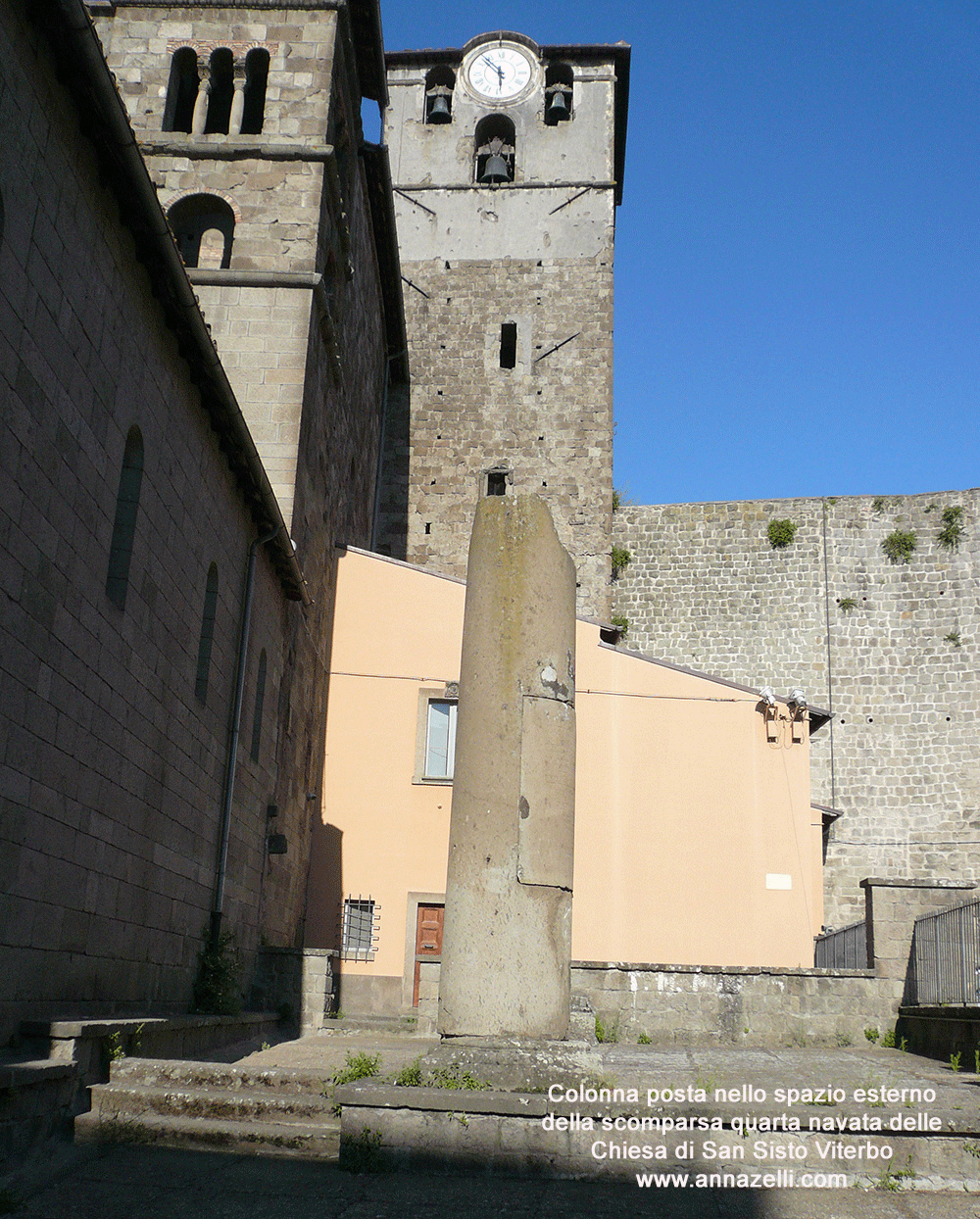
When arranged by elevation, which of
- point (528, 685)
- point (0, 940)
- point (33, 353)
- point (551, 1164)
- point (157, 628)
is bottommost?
point (551, 1164)

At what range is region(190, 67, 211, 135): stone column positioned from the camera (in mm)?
14688

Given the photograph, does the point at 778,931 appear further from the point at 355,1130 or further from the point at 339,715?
the point at 355,1130

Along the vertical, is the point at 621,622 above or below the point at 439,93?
below

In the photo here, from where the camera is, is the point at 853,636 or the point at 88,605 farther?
the point at 853,636

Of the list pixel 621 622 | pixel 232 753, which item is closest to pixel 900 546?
pixel 621 622

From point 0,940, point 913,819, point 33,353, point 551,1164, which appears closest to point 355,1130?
point 551,1164

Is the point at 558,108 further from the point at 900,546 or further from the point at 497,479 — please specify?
the point at 900,546

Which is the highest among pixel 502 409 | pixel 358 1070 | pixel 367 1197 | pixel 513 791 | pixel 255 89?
pixel 255 89

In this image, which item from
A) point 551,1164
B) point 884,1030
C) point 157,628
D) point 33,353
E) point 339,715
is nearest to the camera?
point 551,1164

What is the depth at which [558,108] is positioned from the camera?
989 inches

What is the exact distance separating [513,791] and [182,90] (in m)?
12.6

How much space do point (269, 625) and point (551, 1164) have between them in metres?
8.08

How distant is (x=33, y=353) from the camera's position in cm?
625

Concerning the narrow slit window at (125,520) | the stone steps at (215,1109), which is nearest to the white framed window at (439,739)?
the narrow slit window at (125,520)
